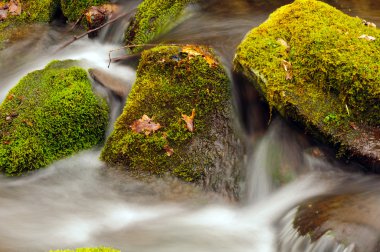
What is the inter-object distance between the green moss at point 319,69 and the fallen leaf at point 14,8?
5.32 metres

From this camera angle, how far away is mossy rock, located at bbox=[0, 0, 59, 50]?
806 cm

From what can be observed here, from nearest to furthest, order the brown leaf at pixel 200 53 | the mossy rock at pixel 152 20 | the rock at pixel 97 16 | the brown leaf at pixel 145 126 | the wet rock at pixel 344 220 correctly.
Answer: the wet rock at pixel 344 220
the brown leaf at pixel 145 126
the brown leaf at pixel 200 53
the mossy rock at pixel 152 20
the rock at pixel 97 16

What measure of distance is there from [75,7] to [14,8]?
1.34m

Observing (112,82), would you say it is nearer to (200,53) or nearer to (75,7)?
(200,53)

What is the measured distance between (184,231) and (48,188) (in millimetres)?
1711

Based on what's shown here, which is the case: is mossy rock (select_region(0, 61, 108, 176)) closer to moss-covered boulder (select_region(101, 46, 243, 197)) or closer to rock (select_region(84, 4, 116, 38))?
moss-covered boulder (select_region(101, 46, 243, 197))

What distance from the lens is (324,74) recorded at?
4.78 m

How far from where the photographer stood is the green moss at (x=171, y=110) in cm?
485

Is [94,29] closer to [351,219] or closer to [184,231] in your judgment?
[184,231]

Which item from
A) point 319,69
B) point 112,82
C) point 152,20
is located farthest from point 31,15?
point 319,69

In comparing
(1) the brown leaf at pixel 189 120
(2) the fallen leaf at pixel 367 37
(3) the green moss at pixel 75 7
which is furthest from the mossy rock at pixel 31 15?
(2) the fallen leaf at pixel 367 37

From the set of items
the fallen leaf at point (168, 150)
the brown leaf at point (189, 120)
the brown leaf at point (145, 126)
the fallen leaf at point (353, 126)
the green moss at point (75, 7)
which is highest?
the green moss at point (75, 7)

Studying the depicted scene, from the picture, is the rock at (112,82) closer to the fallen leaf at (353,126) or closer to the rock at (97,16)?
the rock at (97,16)

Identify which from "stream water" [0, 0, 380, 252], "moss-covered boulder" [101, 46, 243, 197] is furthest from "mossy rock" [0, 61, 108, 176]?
"moss-covered boulder" [101, 46, 243, 197]
